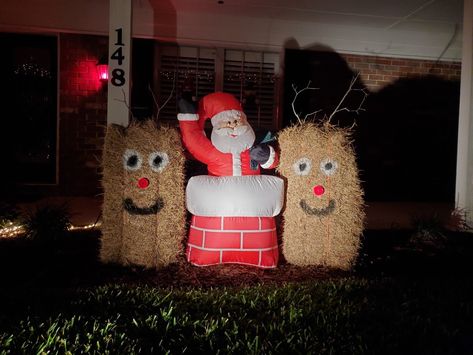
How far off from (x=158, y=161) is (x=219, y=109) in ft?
2.74

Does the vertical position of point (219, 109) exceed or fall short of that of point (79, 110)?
it falls short

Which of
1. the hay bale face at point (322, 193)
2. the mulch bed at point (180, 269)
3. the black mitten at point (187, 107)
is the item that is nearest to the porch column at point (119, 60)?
the black mitten at point (187, 107)

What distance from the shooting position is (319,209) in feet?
14.6

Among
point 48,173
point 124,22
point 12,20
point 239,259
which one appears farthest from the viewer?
point 48,173

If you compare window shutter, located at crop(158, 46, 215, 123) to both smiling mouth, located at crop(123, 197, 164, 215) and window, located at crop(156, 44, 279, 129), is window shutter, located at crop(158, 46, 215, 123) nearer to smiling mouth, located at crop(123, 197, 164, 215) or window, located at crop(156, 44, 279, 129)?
window, located at crop(156, 44, 279, 129)

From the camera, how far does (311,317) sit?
327 cm

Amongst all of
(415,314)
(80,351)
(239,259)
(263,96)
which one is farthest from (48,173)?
(415,314)

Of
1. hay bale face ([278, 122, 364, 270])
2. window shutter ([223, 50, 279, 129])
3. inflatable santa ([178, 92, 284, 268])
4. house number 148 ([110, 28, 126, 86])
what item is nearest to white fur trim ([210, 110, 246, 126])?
inflatable santa ([178, 92, 284, 268])

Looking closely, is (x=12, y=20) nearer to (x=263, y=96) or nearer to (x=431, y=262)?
(x=263, y=96)

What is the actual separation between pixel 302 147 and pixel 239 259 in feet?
4.22

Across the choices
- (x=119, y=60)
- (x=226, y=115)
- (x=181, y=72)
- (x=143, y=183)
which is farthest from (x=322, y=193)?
(x=181, y=72)

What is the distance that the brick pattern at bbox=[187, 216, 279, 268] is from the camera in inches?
170

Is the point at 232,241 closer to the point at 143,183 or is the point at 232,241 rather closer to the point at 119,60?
the point at 143,183

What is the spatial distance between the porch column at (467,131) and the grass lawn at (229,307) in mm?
1818
